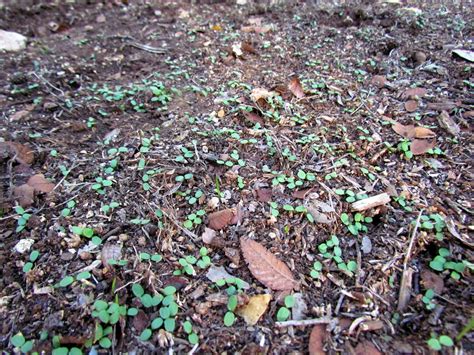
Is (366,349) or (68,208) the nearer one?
(366,349)

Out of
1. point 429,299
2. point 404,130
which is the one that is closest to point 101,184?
point 429,299

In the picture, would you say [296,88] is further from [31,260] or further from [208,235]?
[31,260]

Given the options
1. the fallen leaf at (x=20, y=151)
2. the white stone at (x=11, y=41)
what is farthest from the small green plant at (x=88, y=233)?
the white stone at (x=11, y=41)

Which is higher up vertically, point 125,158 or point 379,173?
point 379,173

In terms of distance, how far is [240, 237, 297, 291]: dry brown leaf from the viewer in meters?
1.43

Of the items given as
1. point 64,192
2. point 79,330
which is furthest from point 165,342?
point 64,192

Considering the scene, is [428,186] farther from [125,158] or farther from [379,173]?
[125,158]

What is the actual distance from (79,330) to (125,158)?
0.96 metres

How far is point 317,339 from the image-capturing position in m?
1.28

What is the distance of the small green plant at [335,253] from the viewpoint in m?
1.49

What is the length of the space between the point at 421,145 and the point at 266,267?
1229mm

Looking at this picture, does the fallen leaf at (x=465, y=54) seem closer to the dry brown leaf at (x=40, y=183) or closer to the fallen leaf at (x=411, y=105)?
the fallen leaf at (x=411, y=105)

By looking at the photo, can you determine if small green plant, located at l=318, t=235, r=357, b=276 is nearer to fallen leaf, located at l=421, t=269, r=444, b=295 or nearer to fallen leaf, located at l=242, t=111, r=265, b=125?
fallen leaf, located at l=421, t=269, r=444, b=295

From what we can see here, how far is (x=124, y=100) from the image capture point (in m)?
2.44
